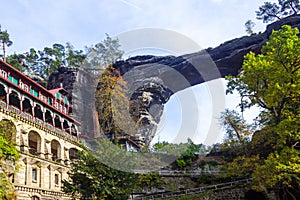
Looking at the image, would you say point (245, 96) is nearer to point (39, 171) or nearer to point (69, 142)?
point (39, 171)

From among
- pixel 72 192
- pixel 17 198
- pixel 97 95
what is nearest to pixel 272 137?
pixel 72 192

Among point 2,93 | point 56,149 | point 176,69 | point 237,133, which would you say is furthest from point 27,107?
point 176,69

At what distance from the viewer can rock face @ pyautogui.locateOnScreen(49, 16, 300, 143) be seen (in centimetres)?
4312

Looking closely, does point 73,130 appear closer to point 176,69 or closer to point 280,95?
point 176,69

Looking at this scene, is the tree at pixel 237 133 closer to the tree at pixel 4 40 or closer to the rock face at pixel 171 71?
the rock face at pixel 171 71

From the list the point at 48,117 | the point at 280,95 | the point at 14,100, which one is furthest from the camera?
the point at 48,117

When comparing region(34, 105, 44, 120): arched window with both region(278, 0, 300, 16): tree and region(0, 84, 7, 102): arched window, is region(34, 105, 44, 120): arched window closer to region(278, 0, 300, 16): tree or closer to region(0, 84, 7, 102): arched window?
region(0, 84, 7, 102): arched window

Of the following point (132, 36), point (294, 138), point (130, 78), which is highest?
point (130, 78)

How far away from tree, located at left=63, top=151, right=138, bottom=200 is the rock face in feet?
77.2

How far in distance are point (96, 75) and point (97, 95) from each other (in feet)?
19.9

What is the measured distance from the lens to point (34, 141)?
28.3m

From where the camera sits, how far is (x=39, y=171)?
80.0 feet

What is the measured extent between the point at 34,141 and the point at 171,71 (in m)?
23.2

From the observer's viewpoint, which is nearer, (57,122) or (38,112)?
(38,112)
